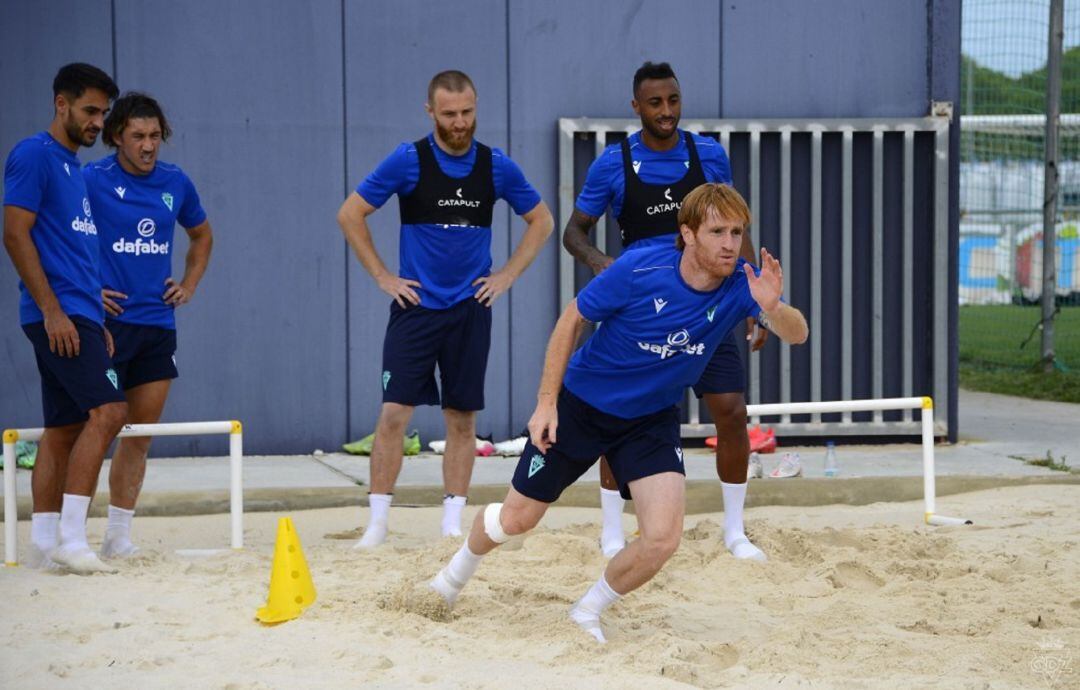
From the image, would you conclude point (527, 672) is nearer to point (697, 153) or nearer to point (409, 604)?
point (409, 604)

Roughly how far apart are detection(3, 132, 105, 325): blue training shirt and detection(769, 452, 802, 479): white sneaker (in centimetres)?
436

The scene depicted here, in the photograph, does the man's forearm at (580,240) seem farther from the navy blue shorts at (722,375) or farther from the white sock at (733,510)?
the white sock at (733,510)

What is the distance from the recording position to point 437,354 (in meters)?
7.42

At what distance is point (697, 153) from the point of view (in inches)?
279

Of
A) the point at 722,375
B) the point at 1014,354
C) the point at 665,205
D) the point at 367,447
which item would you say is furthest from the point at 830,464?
the point at 1014,354

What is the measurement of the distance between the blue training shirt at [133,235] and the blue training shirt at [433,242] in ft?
3.32

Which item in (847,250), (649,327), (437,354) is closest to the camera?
(649,327)

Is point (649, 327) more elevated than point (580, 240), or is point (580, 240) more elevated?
point (580, 240)

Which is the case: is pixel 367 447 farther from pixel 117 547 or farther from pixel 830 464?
pixel 117 547

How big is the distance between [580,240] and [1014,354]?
459 inches

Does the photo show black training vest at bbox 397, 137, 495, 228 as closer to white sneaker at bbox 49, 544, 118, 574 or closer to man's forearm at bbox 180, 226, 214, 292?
man's forearm at bbox 180, 226, 214, 292

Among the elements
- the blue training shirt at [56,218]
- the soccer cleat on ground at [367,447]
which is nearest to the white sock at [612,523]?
the blue training shirt at [56,218]

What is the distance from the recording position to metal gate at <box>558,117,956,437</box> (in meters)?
10.7

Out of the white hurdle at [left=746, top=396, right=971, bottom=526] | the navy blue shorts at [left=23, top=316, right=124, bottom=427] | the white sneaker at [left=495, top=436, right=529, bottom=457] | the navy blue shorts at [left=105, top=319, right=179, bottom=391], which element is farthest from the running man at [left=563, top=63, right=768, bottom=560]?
the white sneaker at [left=495, top=436, right=529, bottom=457]
